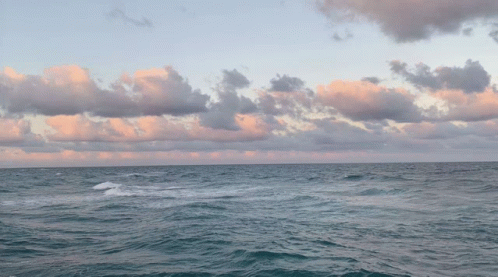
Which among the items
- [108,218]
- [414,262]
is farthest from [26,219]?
[414,262]

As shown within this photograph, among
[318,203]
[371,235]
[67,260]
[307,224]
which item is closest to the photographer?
[67,260]

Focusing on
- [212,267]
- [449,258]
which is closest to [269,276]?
[212,267]

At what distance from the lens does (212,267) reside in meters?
13.6

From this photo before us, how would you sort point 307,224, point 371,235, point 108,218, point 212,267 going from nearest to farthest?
point 212,267, point 371,235, point 307,224, point 108,218

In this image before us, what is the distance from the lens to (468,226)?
64.2 feet

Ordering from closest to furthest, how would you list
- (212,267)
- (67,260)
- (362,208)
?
(212,267) < (67,260) < (362,208)

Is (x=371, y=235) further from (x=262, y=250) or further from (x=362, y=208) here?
(x=362, y=208)

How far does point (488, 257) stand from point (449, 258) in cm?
141

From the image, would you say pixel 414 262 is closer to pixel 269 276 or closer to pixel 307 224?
pixel 269 276

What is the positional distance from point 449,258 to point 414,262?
153 cm

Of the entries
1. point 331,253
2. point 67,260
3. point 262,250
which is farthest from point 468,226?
point 67,260

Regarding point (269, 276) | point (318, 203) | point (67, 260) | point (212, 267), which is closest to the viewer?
point (269, 276)

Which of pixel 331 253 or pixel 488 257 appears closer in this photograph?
pixel 488 257

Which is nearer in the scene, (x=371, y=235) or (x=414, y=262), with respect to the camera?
(x=414, y=262)
